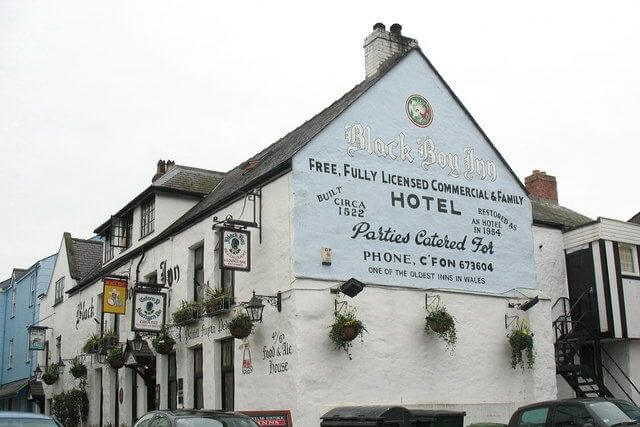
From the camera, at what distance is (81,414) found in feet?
93.5

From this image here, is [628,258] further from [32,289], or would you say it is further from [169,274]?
[32,289]

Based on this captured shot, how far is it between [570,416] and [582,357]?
10.6 meters

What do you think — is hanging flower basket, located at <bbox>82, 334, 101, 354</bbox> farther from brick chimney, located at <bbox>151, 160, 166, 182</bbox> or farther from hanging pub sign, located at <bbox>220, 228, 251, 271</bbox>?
hanging pub sign, located at <bbox>220, 228, 251, 271</bbox>

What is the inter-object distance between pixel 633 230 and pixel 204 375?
12889 millimetres

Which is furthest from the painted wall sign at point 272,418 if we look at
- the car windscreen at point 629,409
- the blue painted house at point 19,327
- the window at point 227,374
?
the blue painted house at point 19,327

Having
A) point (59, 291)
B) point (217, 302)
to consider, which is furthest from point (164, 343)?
point (59, 291)

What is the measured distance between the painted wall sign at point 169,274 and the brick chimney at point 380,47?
25.7ft

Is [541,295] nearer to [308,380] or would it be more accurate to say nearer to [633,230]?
[633,230]

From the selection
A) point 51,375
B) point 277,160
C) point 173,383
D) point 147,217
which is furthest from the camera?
point 51,375

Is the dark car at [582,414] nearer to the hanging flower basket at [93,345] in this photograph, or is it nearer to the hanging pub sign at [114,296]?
the hanging pub sign at [114,296]

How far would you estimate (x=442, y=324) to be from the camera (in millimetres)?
18406

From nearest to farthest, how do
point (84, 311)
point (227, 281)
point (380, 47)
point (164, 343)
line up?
point (227, 281), point (164, 343), point (380, 47), point (84, 311)

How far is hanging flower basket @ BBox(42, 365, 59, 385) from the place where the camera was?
102 ft

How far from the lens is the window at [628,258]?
22781 millimetres
